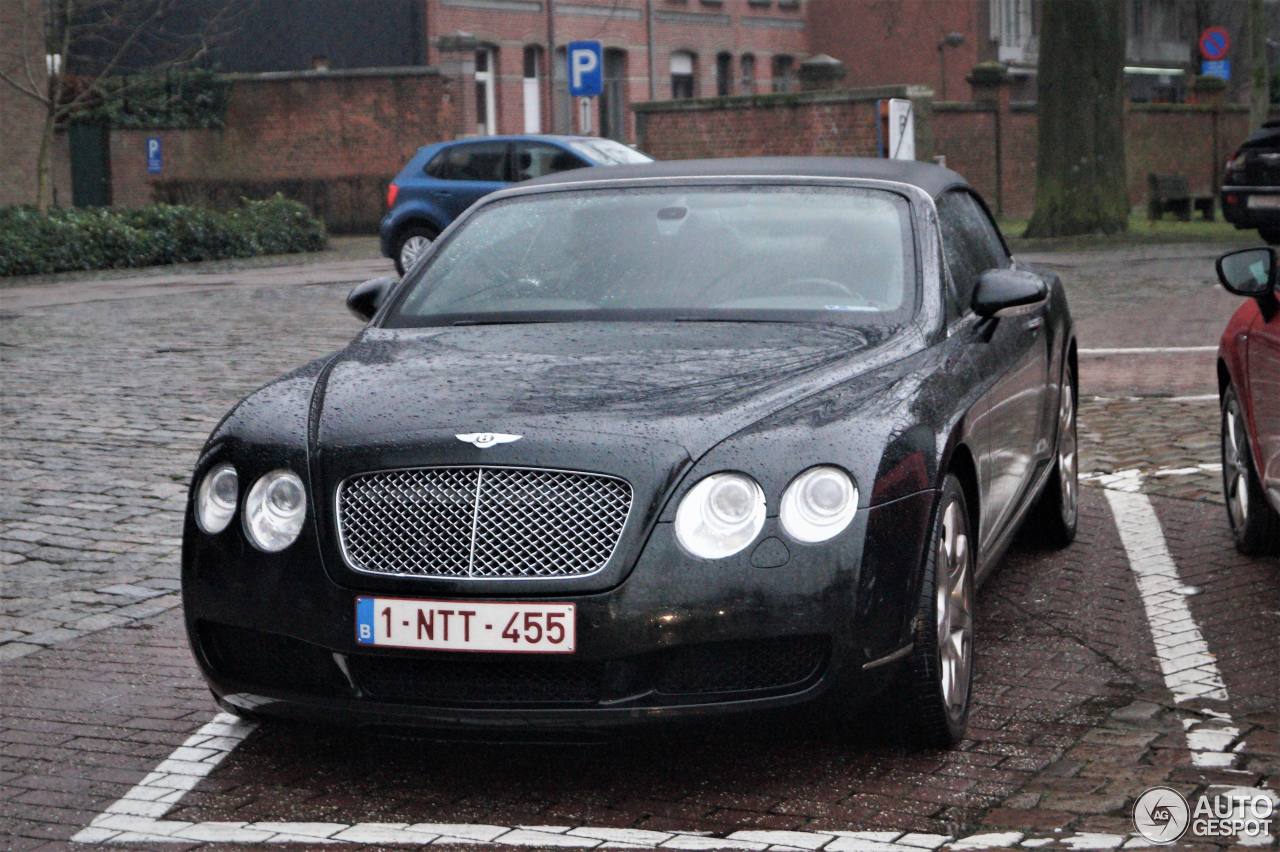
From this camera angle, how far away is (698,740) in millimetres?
4191

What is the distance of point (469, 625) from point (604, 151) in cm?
2028

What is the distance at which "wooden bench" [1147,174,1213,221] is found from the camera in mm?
34656

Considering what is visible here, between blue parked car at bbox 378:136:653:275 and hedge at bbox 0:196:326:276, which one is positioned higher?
blue parked car at bbox 378:136:653:275

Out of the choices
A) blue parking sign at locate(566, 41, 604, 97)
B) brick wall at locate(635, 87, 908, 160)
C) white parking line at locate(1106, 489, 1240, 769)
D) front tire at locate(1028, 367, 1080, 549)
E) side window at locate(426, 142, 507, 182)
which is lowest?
white parking line at locate(1106, 489, 1240, 769)

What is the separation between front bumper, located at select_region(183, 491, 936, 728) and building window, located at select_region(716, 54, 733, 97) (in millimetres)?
49934

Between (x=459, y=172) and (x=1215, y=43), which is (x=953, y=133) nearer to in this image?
(x=1215, y=43)

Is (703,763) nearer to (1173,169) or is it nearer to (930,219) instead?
(930,219)

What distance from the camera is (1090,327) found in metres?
15.7

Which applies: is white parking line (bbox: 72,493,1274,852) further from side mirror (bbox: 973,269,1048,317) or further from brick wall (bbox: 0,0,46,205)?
brick wall (bbox: 0,0,46,205)

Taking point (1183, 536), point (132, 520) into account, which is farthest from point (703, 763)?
point (132, 520)

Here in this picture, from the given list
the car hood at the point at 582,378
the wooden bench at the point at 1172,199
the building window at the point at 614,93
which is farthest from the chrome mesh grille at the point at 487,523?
the building window at the point at 614,93

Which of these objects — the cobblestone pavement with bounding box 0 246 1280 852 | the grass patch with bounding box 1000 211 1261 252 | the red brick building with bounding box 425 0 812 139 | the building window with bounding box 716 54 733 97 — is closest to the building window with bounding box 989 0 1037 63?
the red brick building with bounding box 425 0 812 139

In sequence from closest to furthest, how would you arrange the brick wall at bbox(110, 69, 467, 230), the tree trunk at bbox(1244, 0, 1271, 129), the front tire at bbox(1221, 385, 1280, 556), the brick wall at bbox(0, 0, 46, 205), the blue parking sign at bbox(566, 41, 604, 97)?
the front tire at bbox(1221, 385, 1280, 556)
the blue parking sign at bbox(566, 41, 604, 97)
the brick wall at bbox(0, 0, 46, 205)
the tree trunk at bbox(1244, 0, 1271, 129)
the brick wall at bbox(110, 69, 467, 230)

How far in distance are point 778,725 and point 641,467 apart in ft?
2.08
